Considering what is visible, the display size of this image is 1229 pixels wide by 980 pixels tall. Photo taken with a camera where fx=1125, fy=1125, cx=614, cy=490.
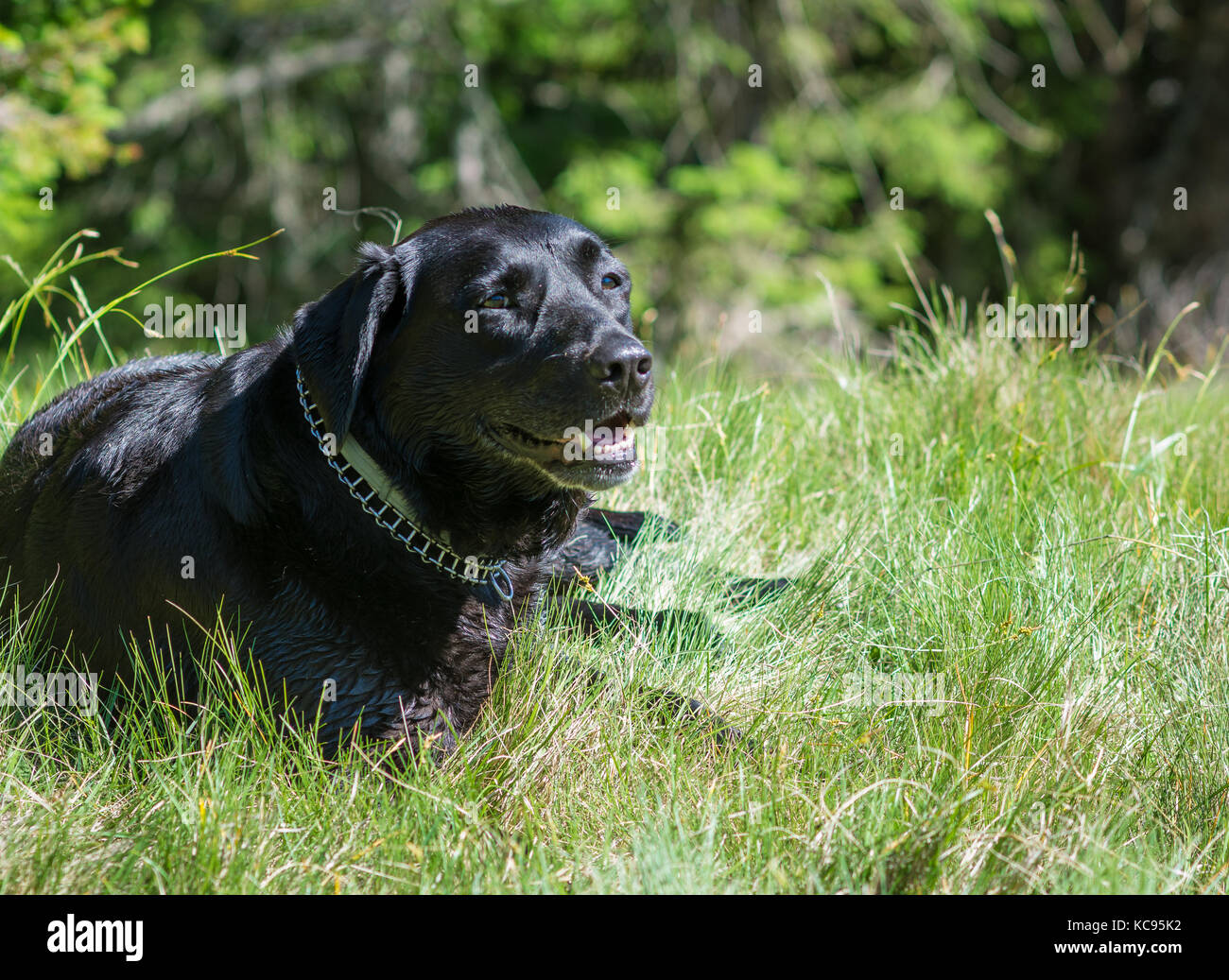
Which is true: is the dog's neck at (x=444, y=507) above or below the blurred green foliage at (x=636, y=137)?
below

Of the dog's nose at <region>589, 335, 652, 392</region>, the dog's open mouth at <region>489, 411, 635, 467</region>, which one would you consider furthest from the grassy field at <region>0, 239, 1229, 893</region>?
the dog's nose at <region>589, 335, 652, 392</region>

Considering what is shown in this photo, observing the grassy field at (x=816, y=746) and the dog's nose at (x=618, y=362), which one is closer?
the grassy field at (x=816, y=746)

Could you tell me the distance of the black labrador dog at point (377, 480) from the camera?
2.66 metres

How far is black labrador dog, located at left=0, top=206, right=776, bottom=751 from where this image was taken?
2660 mm

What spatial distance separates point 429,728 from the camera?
2.70 m

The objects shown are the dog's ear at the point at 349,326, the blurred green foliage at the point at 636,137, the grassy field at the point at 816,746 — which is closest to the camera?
the grassy field at the point at 816,746

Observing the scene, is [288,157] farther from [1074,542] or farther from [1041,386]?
[1074,542]

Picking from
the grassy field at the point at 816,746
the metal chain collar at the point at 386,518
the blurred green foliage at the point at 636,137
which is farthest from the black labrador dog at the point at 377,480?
the blurred green foliage at the point at 636,137

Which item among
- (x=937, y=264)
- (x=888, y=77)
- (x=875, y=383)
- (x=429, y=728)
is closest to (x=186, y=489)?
(x=429, y=728)

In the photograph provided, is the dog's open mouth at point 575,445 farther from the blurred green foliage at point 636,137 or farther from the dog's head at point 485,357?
the blurred green foliage at point 636,137

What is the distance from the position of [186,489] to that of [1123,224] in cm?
1291

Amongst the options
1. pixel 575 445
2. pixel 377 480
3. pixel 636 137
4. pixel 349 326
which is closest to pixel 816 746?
pixel 575 445

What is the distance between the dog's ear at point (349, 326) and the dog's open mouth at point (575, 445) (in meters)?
0.36

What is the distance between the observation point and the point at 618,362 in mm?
2646
